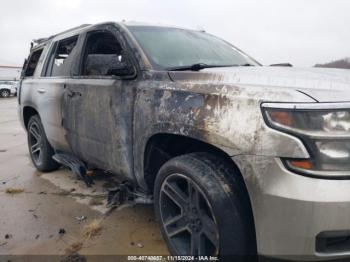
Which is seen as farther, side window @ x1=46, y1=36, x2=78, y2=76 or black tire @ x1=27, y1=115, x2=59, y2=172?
black tire @ x1=27, y1=115, x2=59, y2=172

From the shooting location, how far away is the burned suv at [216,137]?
Result: 1909 millimetres

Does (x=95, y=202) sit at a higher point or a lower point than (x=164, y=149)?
lower

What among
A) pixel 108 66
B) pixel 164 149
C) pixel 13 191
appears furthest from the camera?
pixel 13 191

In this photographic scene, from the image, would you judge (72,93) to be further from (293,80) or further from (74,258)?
(293,80)

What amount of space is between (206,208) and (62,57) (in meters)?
3.00

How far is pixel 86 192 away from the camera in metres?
4.49

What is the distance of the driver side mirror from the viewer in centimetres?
306

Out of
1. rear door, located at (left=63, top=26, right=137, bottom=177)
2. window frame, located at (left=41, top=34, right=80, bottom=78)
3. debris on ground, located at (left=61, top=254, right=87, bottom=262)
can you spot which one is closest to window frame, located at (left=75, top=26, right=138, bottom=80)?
rear door, located at (left=63, top=26, right=137, bottom=177)

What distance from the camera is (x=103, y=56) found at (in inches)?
129

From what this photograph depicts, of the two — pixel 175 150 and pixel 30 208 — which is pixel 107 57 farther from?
pixel 30 208

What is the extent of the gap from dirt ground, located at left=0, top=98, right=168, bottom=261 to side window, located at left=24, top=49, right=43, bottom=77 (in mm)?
1522

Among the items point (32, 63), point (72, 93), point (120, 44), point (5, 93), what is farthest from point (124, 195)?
point (5, 93)

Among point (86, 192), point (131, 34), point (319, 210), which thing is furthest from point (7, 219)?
point (319, 210)

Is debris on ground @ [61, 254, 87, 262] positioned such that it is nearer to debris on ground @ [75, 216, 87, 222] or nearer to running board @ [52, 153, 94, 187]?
debris on ground @ [75, 216, 87, 222]
